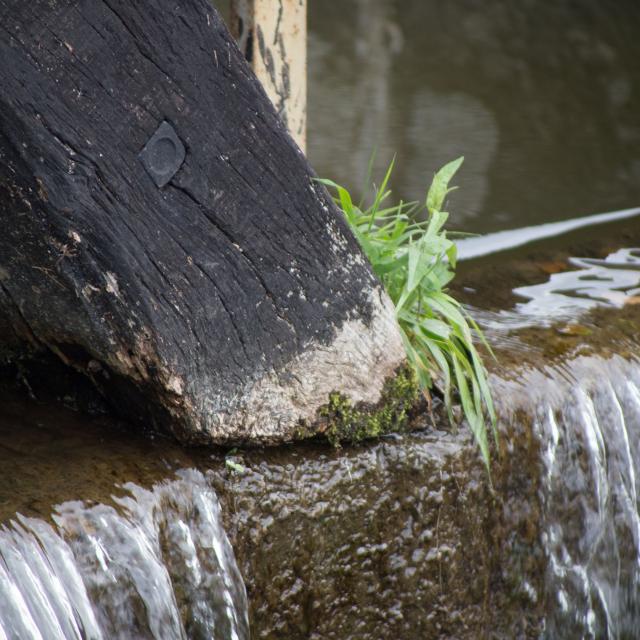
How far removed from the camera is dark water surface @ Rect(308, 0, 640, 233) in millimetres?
6172

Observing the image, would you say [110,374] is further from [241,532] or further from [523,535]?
[523,535]

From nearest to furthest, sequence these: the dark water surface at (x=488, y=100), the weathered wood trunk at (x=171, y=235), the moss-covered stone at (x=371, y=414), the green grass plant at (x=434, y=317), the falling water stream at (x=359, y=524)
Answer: the weathered wood trunk at (x=171, y=235), the falling water stream at (x=359, y=524), the moss-covered stone at (x=371, y=414), the green grass plant at (x=434, y=317), the dark water surface at (x=488, y=100)

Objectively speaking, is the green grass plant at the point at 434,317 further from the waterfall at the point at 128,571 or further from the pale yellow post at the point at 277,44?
the waterfall at the point at 128,571

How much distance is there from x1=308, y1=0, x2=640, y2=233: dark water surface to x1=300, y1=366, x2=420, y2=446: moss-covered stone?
2.80 meters

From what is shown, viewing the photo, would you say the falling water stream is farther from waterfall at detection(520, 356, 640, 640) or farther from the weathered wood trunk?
the weathered wood trunk

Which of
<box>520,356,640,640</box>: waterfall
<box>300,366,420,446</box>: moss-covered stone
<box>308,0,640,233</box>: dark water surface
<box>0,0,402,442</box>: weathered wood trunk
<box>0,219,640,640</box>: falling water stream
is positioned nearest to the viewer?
<box>0,0,402,442</box>: weathered wood trunk

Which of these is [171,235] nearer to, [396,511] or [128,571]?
[128,571]

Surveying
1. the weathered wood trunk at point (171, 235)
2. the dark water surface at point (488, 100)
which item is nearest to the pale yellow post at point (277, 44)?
the weathered wood trunk at point (171, 235)

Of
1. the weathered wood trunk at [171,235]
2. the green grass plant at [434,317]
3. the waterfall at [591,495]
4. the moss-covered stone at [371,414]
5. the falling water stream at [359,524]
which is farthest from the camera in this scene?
the waterfall at [591,495]

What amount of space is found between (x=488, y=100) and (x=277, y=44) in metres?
3.96

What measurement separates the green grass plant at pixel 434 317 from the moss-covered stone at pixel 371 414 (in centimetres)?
7

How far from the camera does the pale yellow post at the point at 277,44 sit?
3416 millimetres

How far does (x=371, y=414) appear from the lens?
286 centimetres

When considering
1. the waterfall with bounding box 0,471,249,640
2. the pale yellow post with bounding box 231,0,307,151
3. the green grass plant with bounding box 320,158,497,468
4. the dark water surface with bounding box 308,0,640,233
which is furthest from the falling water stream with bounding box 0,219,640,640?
the dark water surface with bounding box 308,0,640,233
